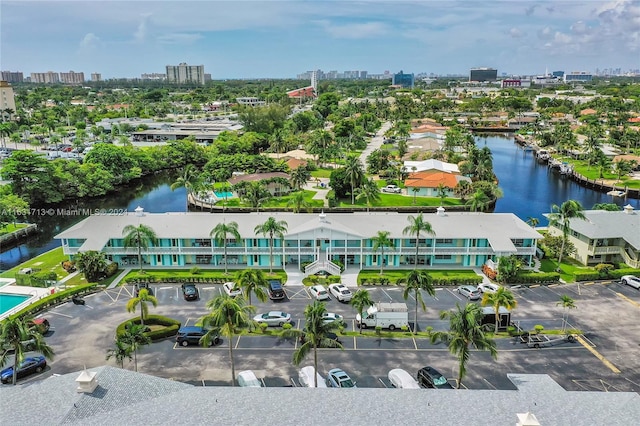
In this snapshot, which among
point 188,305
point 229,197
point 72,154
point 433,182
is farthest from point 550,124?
point 188,305

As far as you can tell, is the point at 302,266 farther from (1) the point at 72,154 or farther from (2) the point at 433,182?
(1) the point at 72,154

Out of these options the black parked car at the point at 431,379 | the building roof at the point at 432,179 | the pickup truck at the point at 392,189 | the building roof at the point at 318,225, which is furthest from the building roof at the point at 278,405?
the pickup truck at the point at 392,189

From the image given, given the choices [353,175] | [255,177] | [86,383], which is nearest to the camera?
[86,383]

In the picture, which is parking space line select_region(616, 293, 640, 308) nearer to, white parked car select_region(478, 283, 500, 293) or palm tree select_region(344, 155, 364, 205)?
white parked car select_region(478, 283, 500, 293)

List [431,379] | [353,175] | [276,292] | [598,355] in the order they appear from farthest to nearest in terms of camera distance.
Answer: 1. [353,175]
2. [276,292]
3. [598,355]
4. [431,379]

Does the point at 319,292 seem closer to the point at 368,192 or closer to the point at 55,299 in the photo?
the point at 55,299

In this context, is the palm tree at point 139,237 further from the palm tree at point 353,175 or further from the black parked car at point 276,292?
the palm tree at point 353,175

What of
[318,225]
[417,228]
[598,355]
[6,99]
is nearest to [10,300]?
[318,225]

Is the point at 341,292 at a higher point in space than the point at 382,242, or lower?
lower
